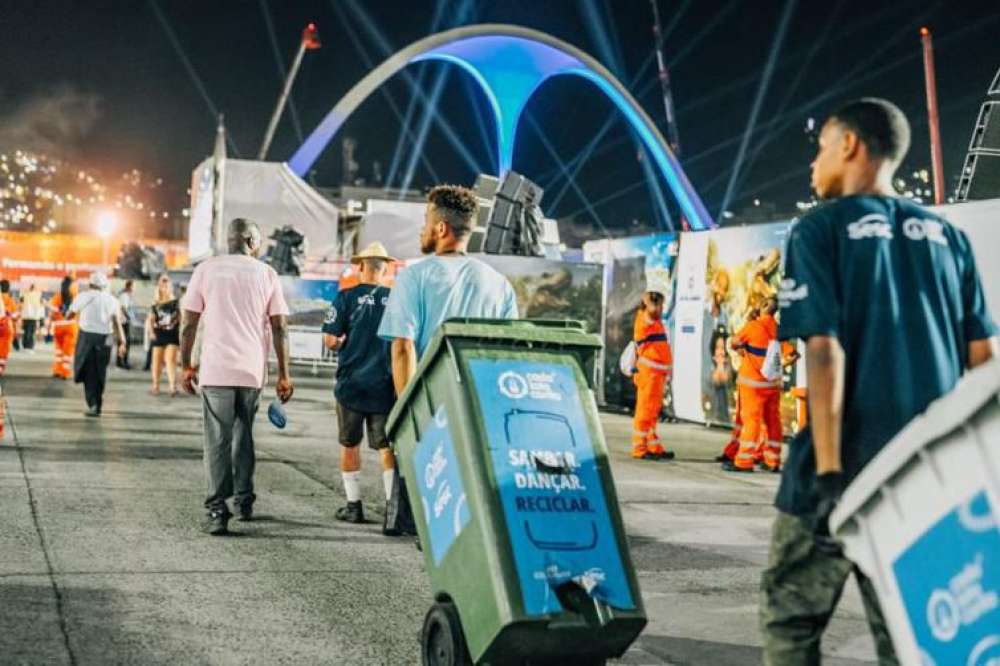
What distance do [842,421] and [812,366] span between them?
19cm

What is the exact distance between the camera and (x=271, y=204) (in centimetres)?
2859

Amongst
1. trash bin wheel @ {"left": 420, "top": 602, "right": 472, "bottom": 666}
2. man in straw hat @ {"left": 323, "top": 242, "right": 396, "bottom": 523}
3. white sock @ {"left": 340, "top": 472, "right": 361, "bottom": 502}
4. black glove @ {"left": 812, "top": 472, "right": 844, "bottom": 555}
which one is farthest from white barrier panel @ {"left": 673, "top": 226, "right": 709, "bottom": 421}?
black glove @ {"left": 812, "top": 472, "right": 844, "bottom": 555}

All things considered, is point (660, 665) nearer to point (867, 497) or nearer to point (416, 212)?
point (867, 497)

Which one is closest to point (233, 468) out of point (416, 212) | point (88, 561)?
point (88, 561)

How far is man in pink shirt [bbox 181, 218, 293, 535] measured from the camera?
7.30m

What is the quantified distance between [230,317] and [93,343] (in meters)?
8.06

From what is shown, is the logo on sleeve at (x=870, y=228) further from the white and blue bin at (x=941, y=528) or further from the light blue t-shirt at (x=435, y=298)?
the light blue t-shirt at (x=435, y=298)

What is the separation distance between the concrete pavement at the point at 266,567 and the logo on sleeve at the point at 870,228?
8.40 feet

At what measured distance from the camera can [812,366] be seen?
9.98 feet

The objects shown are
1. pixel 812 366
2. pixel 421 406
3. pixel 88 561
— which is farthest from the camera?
pixel 88 561

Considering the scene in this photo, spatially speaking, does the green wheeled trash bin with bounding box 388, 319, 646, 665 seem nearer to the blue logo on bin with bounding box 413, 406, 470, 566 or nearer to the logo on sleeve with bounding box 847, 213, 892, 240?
the blue logo on bin with bounding box 413, 406, 470, 566

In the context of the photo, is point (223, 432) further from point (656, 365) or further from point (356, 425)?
point (656, 365)

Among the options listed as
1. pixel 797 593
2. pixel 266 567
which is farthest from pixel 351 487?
pixel 797 593

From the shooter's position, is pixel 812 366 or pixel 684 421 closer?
pixel 812 366
